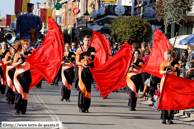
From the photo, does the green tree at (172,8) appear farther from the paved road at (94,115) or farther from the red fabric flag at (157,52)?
the red fabric flag at (157,52)

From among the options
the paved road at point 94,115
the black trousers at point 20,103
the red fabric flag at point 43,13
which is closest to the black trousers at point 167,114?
the paved road at point 94,115

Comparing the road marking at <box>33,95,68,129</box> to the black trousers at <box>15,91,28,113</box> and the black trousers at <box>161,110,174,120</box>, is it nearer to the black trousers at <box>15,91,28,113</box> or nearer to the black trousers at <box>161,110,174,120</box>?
the black trousers at <box>15,91,28,113</box>

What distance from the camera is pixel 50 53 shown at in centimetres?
1255

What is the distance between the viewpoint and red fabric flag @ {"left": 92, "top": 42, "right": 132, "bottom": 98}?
12.0 meters

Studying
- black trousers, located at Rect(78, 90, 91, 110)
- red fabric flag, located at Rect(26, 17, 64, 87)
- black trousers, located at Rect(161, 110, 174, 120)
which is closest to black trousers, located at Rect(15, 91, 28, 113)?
black trousers, located at Rect(78, 90, 91, 110)

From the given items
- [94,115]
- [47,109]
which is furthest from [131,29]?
[94,115]

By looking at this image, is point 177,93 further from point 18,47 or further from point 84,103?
point 18,47

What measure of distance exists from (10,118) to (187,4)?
14113 millimetres

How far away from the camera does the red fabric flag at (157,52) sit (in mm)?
11367

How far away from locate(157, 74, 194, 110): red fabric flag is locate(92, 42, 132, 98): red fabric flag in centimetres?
267

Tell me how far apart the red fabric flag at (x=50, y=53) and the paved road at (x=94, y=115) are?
3.51 ft

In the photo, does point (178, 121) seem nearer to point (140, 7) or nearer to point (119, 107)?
point (119, 107)

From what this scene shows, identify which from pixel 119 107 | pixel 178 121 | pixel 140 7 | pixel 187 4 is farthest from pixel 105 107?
pixel 140 7

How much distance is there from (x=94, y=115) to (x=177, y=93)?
2.28 m
